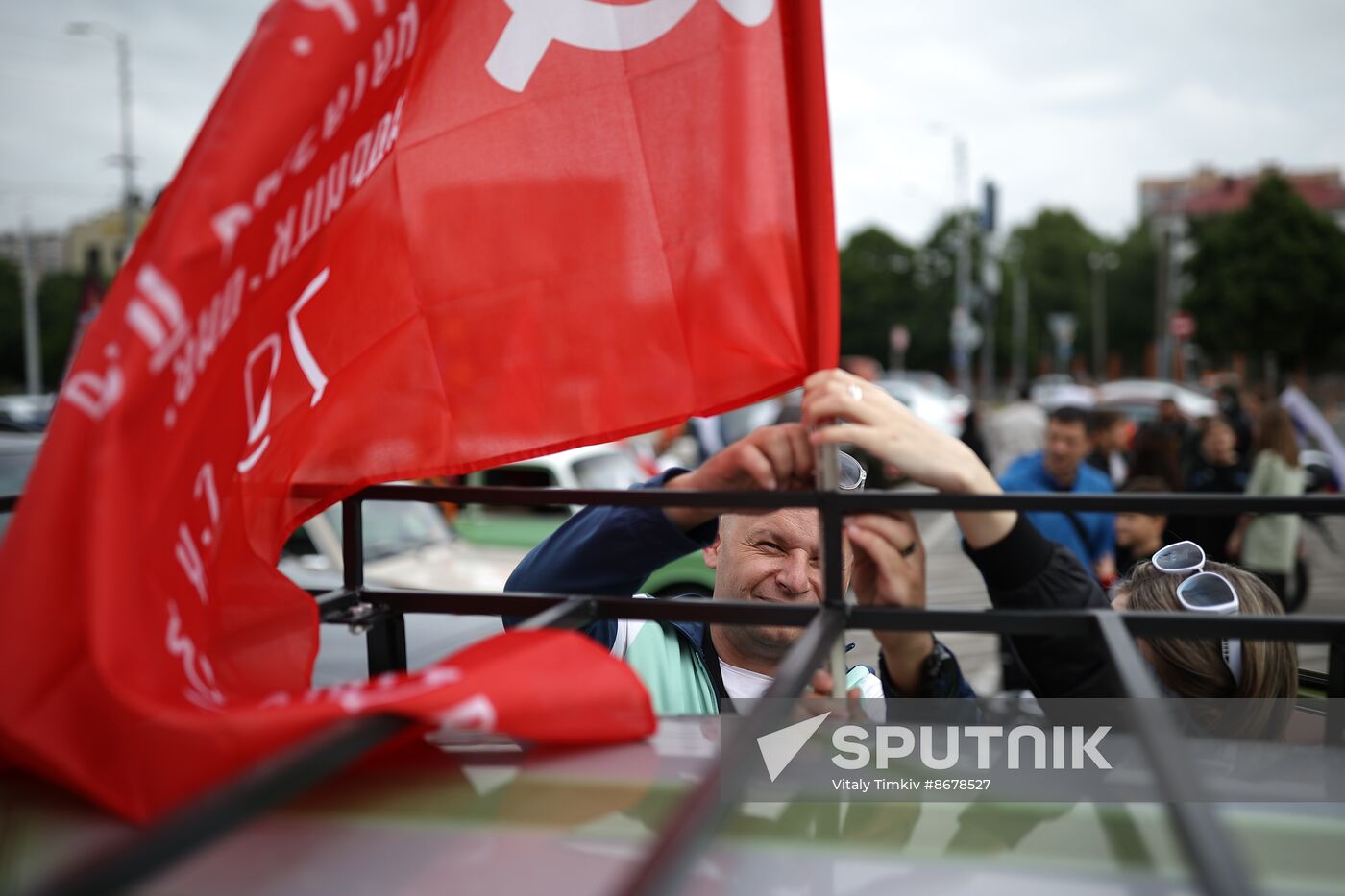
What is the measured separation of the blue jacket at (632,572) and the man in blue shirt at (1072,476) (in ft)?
12.0

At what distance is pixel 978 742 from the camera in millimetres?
1506

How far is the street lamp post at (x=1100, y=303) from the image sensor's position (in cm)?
7356

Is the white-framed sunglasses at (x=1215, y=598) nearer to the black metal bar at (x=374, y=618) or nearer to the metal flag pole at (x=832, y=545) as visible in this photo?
the metal flag pole at (x=832, y=545)

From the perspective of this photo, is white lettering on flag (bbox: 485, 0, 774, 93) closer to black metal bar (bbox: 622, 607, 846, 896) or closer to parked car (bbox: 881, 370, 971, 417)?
black metal bar (bbox: 622, 607, 846, 896)

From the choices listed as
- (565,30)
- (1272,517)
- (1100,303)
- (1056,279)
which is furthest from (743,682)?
(1056,279)

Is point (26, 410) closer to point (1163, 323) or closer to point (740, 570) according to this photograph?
point (740, 570)

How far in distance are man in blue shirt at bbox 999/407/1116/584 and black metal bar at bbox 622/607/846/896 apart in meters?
4.54

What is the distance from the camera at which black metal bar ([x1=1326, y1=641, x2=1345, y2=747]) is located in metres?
1.42

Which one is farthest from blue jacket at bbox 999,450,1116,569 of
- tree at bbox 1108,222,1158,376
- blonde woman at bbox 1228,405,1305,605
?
tree at bbox 1108,222,1158,376

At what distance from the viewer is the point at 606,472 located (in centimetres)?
859

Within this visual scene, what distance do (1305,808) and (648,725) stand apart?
77 centimetres

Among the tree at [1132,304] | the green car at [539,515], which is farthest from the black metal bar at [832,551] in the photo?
the tree at [1132,304]

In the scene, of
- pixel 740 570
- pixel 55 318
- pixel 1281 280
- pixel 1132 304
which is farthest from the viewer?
pixel 1132 304

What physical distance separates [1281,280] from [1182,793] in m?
58.9
